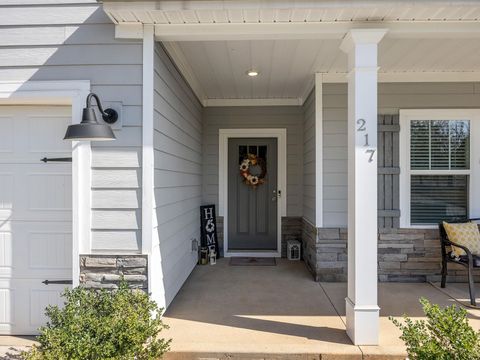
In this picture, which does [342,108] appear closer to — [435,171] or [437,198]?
[435,171]

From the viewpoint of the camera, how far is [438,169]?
4.21m

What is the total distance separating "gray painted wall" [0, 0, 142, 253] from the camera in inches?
107

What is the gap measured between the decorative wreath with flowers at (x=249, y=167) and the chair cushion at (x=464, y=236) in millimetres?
2674

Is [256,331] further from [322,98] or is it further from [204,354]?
[322,98]

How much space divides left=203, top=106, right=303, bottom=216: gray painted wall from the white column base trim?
3007mm

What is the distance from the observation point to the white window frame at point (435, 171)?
4.18 meters

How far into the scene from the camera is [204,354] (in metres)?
2.43

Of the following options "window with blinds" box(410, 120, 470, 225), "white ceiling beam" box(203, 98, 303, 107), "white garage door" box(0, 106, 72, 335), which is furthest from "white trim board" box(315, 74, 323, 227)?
"white garage door" box(0, 106, 72, 335)

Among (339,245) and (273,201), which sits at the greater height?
(273,201)

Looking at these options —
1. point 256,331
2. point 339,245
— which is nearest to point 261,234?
point 339,245

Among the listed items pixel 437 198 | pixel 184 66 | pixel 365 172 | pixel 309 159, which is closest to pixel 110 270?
pixel 365 172

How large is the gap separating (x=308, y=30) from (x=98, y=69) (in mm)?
1647

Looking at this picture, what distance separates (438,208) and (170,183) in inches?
126

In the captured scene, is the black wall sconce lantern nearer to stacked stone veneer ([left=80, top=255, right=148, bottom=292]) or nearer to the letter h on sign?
stacked stone veneer ([left=80, top=255, right=148, bottom=292])
